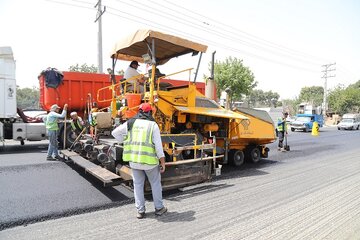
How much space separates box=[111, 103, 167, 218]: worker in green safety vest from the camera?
12.6ft

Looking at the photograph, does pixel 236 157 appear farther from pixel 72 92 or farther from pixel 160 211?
pixel 72 92

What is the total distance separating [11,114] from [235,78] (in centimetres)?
2247

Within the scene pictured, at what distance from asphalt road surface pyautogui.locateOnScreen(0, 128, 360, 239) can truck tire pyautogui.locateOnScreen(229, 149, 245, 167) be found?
73 cm

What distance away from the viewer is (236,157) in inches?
297

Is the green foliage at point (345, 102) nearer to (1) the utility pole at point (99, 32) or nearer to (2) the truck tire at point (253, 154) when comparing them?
(1) the utility pole at point (99, 32)

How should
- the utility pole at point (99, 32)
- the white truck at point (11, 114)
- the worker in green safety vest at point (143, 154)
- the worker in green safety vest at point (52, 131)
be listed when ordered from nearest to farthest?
the worker in green safety vest at point (143, 154), the worker in green safety vest at point (52, 131), the white truck at point (11, 114), the utility pole at point (99, 32)

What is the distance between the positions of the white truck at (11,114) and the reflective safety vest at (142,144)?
7.36 meters

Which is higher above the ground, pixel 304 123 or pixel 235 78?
pixel 235 78

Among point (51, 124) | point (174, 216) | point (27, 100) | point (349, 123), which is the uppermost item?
point (27, 100)

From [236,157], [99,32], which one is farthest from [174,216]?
[99,32]

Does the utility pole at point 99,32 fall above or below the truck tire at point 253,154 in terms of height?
above

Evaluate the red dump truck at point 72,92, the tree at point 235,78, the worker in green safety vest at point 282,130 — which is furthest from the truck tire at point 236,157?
the tree at point 235,78

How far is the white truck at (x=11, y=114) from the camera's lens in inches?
363

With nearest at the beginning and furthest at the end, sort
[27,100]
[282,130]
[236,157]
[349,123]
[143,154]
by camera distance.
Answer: [143,154]
[236,157]
[282,130]
[349,123]
[27,100]
